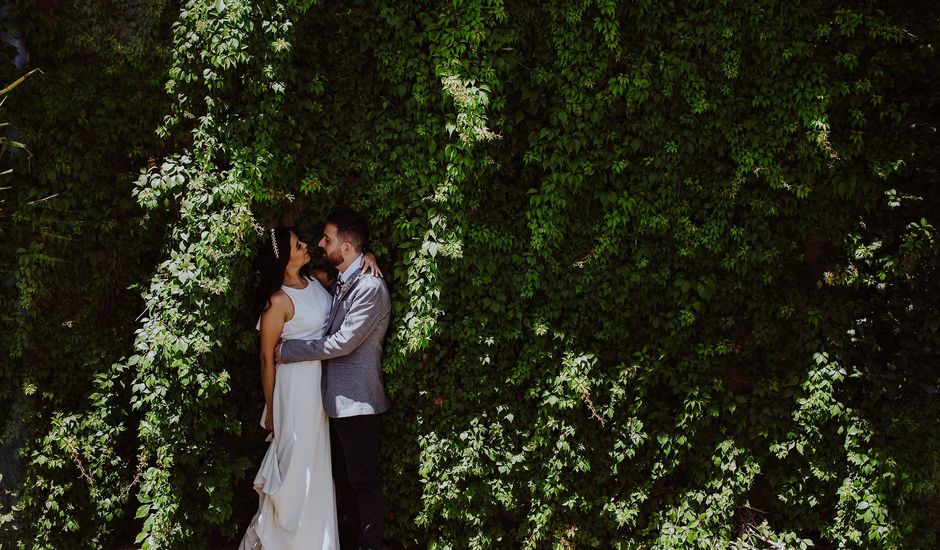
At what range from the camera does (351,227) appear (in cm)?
431

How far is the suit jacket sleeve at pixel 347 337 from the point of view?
4.14 metres

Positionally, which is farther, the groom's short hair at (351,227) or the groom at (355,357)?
the groom's short hair at (351,227)

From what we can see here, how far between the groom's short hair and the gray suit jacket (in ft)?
0.68

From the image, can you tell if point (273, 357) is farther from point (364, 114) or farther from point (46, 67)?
point (46, 67)

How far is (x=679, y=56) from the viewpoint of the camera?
14.0 ft

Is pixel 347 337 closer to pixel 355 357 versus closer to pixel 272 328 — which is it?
pixel 355 357

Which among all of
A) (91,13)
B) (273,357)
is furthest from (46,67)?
(273,357)

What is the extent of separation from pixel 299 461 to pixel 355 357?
2.37 feet

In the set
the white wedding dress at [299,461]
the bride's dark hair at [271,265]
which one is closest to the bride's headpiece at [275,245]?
the bride's dark hair at [271,265]

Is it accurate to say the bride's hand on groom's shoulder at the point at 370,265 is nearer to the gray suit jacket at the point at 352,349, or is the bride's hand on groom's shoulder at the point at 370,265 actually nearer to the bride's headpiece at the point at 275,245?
the gray suit jacket at the point at 352,349

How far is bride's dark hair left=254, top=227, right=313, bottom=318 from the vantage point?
167 inches

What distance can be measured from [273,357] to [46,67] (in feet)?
7.97

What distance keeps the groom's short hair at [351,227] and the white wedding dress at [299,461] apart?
1.38 ft

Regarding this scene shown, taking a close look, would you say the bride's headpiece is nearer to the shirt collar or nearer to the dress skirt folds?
the shirt collar
